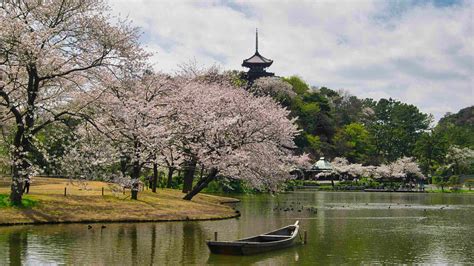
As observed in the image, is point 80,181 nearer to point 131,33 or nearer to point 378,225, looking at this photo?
point 131,33

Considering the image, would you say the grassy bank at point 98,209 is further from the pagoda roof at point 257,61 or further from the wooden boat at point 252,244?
the pagoda roof at point 257,61

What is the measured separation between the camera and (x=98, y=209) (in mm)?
29938

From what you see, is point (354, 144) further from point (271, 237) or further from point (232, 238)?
point (271, 237)

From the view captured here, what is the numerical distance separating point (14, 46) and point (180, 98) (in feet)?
52.3

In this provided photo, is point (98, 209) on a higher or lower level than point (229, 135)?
lower

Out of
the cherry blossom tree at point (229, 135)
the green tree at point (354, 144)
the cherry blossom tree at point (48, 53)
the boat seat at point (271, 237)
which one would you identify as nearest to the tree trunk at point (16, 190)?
the cherry blossom tree at point (48, 53)

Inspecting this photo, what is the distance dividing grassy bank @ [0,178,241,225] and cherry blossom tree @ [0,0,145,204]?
1.41 metres

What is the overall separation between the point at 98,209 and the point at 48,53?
367 inches

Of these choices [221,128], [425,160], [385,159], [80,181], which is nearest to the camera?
[80,181]

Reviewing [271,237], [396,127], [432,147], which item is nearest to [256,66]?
[396,127]

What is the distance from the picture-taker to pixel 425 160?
95.6 metres

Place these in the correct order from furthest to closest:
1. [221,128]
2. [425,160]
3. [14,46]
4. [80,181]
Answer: [425,160], [221,128], [80,181], [14,46]

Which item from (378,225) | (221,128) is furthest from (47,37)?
(378,225)

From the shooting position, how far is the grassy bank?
89.4ft
